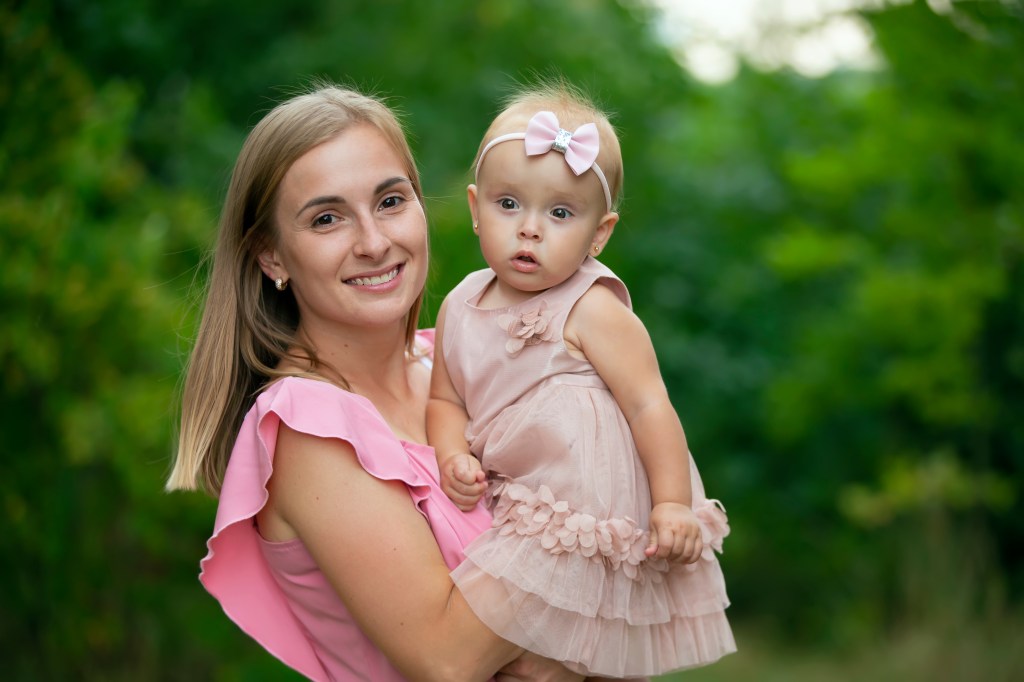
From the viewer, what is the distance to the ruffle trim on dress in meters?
2.18

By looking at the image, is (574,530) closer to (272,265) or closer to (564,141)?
(564,141)

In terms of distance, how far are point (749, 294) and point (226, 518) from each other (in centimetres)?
705

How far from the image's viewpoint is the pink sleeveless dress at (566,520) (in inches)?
84.7

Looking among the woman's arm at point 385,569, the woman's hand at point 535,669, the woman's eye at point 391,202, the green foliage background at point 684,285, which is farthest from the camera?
the green foliage background at point 684,285

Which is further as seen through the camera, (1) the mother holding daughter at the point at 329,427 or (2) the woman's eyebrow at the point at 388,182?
(2) the woman's eyebrow at the point at 388,182

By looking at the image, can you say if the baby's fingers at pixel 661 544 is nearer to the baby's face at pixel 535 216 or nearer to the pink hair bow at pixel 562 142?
the baby's face at pixel 535 216

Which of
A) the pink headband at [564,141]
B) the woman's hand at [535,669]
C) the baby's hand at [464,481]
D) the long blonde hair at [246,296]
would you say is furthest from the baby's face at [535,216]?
the woman's hand at [535,669]

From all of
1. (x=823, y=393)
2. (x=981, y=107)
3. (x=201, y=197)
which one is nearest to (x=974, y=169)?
(x=981, y=107)

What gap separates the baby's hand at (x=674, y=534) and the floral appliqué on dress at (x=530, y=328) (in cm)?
44

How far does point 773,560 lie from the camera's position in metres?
9.20

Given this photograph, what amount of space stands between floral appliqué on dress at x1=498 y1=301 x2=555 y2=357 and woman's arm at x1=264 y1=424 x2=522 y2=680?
0.43 meters

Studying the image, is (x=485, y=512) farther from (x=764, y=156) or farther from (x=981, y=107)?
(x=764, y=156)

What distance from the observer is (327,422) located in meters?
2.19

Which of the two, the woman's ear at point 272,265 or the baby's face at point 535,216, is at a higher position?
the baby's face at point 535,216
